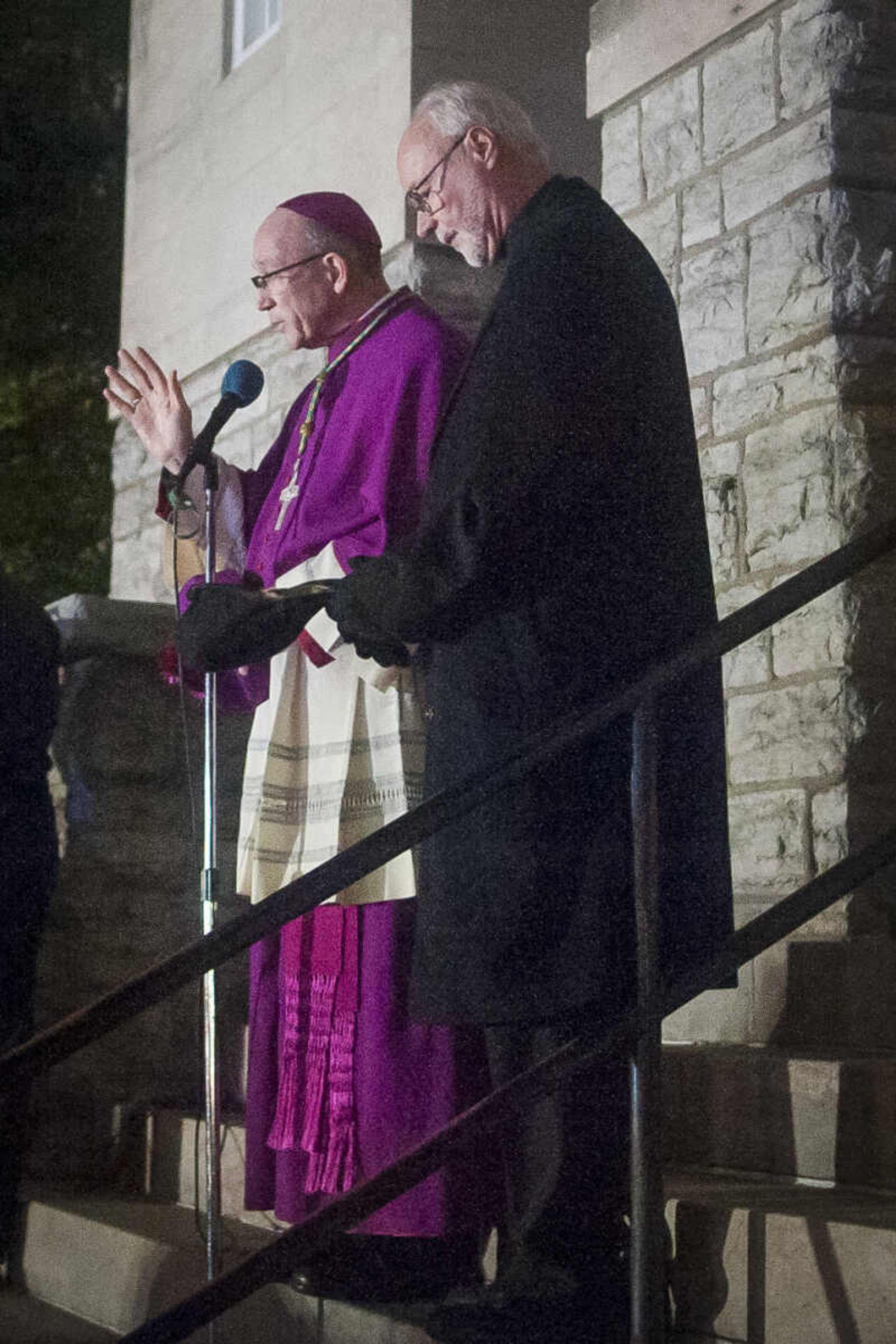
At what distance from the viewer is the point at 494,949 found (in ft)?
8.33

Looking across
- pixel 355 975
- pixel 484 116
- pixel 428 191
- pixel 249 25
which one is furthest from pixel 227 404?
pixel 249 25

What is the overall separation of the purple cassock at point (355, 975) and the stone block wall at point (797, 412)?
1101mm

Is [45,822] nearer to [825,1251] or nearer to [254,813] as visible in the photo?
[254,813]

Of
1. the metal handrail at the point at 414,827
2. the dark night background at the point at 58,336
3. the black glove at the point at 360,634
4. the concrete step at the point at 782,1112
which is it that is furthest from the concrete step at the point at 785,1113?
the dark night background at the point at 58,336

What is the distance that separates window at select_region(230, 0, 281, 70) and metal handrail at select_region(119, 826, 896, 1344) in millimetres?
5637

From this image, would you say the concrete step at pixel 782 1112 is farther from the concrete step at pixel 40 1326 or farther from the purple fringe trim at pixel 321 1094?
the purple fringe trim at pixel 321 1094

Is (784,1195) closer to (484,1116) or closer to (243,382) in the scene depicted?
(484,1116)

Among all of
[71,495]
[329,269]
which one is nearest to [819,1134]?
[329,269]

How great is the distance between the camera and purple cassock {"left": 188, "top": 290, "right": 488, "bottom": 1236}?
124 inches

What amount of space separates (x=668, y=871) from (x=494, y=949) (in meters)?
0.27

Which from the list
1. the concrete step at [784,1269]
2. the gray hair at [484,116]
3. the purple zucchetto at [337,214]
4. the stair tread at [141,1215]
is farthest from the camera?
the stair tread at [141,1215]

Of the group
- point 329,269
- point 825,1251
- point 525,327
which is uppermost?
point 329,269

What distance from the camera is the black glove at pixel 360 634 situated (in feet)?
8.64

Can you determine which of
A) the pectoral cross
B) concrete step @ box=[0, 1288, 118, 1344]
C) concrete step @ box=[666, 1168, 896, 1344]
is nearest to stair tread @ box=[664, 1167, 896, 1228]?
concrete step @ box=[666, 1168, 896, 1344]
